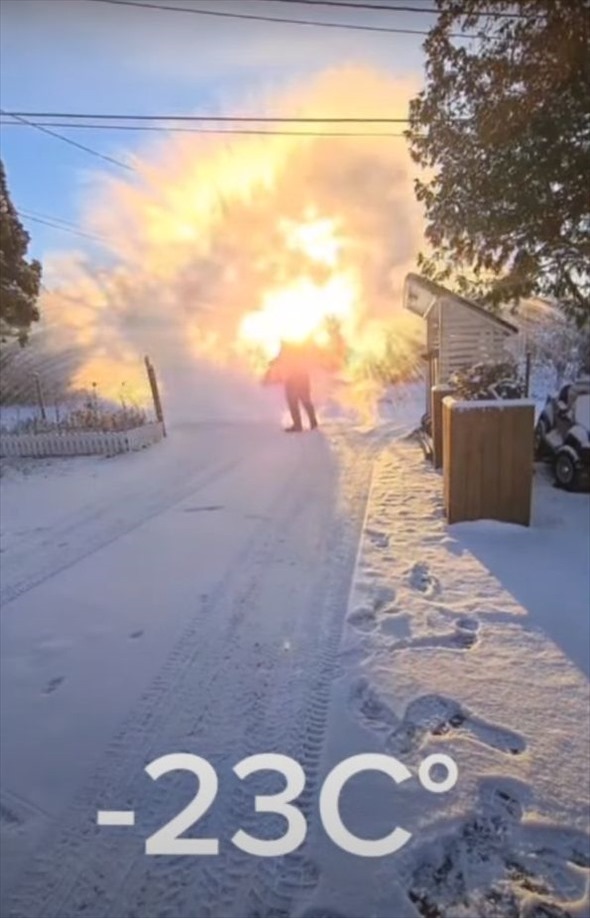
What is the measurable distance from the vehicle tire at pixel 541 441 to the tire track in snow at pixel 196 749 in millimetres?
3526

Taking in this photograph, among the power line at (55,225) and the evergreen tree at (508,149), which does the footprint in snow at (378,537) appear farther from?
the power line at (55,225)

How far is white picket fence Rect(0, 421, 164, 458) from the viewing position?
7.05 m

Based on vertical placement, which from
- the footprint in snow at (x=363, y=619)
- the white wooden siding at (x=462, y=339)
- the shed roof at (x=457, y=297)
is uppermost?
the shed roof at (x=457, y=297)

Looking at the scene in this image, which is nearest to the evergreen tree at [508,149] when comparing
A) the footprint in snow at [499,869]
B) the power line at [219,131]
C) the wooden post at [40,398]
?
the power line at [219,131]

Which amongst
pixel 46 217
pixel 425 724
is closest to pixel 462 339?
pixel 425 724

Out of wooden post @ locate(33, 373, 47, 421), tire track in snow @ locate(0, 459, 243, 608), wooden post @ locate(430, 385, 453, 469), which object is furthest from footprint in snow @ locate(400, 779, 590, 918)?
wooden post @ locate(33, 373, 47, 421)

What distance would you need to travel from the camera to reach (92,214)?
157 cm

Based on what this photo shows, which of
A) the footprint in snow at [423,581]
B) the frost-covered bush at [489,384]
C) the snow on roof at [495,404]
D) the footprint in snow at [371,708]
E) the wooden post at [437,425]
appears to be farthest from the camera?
the wooden post at [437,425]

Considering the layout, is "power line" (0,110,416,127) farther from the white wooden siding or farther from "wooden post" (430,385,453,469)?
the white wooden siding

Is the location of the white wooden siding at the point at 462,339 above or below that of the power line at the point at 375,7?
below

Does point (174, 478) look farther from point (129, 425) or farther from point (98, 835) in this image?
point (98, 835)

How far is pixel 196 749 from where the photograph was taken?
5.36 ft

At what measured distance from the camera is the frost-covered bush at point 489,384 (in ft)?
12.0

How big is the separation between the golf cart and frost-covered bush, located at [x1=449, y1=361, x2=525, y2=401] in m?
0.95
